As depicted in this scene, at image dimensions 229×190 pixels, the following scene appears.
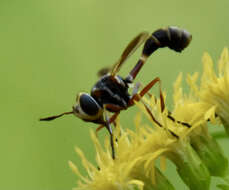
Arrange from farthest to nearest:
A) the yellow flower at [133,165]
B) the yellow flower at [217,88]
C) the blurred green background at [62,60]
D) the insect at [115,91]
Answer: the blurred green background at [62,60], the insect at [115,91], the yellow flower at [217,88], the yellow flower at [133,165]

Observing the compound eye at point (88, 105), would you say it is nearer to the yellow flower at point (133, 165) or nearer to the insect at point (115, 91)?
the insect at point (115, 91)

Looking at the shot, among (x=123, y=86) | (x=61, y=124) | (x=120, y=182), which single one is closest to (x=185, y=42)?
(x=123, y=86)

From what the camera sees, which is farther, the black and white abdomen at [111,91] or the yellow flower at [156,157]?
the black and white abdomen at [111,91]

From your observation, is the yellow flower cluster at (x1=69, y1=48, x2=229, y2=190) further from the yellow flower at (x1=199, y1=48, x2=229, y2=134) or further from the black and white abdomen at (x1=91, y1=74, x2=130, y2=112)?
the black and white abdomen at (x1=91, y1=74, x2=130, y2=112)

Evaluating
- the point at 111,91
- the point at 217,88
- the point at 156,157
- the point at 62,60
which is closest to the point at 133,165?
the point at 156,157

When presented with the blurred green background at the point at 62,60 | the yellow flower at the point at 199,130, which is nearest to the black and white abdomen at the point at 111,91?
the yellow flower at the point at 199,130

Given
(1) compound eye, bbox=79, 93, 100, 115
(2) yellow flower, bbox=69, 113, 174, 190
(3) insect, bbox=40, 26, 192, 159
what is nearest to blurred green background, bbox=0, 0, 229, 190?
(3) insect, bbox=40, 26, 192, 159

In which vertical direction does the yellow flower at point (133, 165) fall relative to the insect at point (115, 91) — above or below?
below
